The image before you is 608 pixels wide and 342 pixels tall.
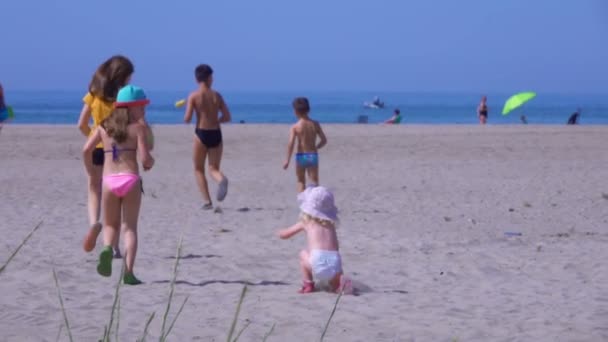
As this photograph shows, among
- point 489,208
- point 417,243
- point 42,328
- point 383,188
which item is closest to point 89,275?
point 42,328

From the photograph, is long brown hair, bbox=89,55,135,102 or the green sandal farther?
long brown hair, bbox=89,55,135,102

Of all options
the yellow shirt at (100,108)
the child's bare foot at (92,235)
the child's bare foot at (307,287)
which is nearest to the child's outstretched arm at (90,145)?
the yellow shirt at (100,108)

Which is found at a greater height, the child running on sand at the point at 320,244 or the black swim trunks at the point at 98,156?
the black swim trunks at the point at 98,156

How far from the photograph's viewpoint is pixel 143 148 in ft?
19.4

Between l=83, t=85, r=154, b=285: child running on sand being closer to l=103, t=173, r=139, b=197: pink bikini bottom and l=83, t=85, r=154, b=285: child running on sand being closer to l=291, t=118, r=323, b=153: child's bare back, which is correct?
l=103, t=173, r=139, b=197: pink bikini bottom

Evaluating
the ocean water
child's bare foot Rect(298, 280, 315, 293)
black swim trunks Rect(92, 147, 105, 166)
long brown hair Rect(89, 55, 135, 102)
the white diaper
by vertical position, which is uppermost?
long brown hair Rect(89, 55, 135, 102)

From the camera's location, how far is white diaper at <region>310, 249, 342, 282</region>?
595cm

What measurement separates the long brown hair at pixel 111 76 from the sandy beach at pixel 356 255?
3.70ft

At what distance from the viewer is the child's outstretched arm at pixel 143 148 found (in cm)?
587

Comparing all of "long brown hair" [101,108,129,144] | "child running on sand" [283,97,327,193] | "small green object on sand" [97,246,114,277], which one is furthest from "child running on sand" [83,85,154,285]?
"child running on sand" [283,97,327,193]

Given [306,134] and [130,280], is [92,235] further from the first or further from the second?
[306,134]

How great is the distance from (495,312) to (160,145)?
1572 centimetres

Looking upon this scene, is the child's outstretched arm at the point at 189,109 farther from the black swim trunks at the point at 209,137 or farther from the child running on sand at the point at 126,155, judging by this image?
the child running on sand at the point at 126,155

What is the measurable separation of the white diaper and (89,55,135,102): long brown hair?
1.70m
